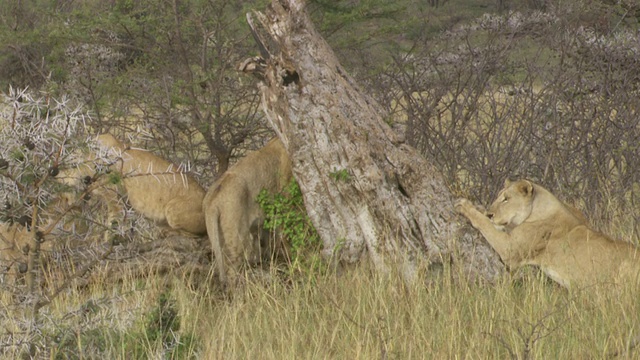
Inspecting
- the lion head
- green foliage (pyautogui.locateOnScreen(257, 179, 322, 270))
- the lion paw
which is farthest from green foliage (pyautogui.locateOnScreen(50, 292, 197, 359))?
the lion head

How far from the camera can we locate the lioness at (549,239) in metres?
5.20

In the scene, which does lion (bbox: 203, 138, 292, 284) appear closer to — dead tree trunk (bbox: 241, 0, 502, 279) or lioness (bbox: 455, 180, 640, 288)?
dead tree trunk (bbox: 241, 0, 502, 279)

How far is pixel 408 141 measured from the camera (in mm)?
8328

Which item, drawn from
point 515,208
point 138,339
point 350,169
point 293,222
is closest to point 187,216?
point 293,222

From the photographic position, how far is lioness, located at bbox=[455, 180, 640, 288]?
17.1 feet

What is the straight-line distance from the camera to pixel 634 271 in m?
5.02

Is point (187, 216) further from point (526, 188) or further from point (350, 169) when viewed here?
point (526, 188)

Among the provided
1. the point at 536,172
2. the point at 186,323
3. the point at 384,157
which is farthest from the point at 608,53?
the point at 186,323

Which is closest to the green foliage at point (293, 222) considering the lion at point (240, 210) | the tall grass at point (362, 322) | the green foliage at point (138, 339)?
the lion at point (240, 210)

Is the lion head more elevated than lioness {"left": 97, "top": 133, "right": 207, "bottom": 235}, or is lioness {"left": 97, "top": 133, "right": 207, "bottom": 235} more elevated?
lioness {"left": 97, "top": 133, "right": 207, "bottom": 235}

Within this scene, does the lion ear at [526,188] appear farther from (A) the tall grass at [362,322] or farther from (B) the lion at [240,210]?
(B) the lion at [240,210]

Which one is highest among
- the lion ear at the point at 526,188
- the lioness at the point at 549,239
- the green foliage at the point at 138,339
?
the green foliage at the point at 138,339

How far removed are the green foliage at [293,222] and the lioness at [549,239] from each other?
3.38 feet

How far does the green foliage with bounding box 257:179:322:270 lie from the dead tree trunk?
251 millimetres
